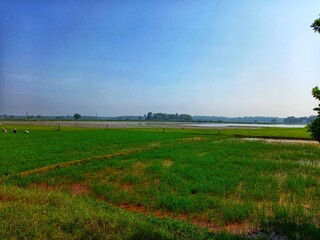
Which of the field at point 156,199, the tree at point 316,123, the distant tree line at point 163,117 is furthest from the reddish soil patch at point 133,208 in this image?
the distant tree line at point 163,117

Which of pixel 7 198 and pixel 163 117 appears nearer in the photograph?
pixel 7 198

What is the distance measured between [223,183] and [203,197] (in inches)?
75.5

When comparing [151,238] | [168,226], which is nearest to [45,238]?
[151,238]

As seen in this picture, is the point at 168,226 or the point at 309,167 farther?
the point at 309,167

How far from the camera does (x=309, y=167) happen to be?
1239 cm

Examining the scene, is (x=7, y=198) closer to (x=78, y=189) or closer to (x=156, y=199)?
(x=78, y=189)

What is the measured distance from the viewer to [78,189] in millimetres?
9141

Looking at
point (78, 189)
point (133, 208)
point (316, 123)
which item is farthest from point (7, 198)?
point (316, 123)

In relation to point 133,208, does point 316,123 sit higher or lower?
higher

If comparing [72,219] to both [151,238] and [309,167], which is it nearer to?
[151,238]

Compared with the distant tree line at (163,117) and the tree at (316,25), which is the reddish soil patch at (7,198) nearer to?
the tree at (316,25)

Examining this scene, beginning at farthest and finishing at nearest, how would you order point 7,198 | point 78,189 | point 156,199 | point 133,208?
point 78,189
point 156,199
point 133,208
point 7,198

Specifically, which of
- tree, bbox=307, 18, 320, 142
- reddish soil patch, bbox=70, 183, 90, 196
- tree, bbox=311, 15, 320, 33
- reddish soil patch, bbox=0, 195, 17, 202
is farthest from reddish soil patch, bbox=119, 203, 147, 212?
tree, bbox=311, 15, 320, 33

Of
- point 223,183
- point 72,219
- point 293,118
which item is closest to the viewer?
point 72,219
